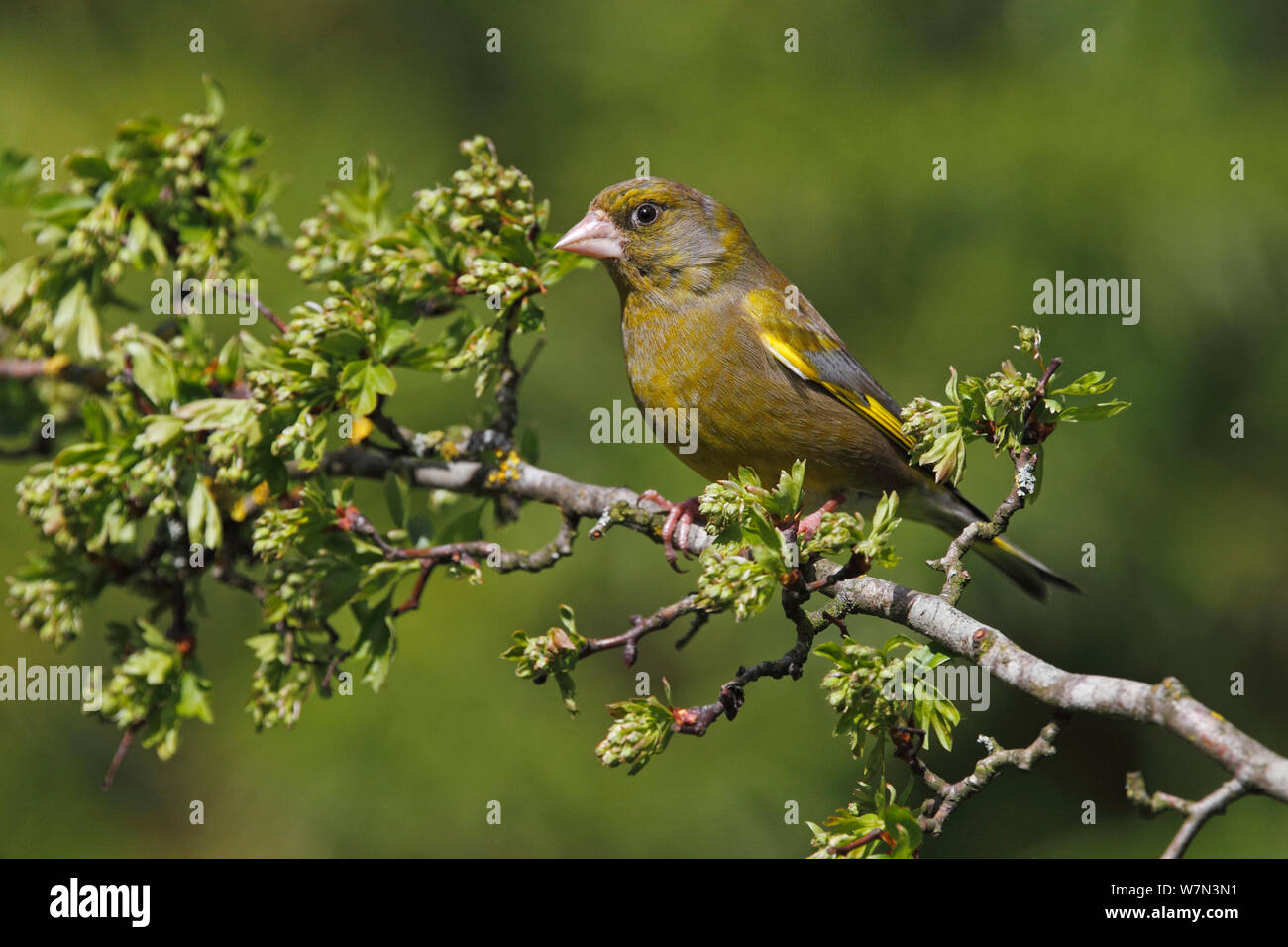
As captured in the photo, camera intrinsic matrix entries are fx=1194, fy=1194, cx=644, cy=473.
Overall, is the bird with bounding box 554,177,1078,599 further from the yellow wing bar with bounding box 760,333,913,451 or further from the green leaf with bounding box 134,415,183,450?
the green leaf with bounding box 134,415,183,450

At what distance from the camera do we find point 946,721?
91.4 inches

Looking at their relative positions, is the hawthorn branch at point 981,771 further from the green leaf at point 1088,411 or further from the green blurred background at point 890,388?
the green blurred background at point 890,388

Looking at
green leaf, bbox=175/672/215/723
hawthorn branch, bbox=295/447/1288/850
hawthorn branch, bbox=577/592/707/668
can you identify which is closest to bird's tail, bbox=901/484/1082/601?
hawthorn branch, bbox=295/447/1288/850

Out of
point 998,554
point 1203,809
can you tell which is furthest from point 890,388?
point 1203,809

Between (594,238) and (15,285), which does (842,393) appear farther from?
(15,285)

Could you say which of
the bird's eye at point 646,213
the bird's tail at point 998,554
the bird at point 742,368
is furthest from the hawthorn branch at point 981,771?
the bird's eye at point 646,213

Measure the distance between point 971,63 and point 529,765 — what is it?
15.0ft

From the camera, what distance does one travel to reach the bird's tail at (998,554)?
3.98 metres

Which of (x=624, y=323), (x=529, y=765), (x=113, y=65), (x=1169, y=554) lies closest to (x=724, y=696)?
(x=624, y=323)

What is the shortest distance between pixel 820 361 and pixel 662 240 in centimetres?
68

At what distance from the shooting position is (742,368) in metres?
3.72

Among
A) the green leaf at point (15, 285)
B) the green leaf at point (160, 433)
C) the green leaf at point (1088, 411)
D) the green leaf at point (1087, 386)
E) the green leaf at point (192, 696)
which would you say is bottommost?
the green leaf at point (192, 696)

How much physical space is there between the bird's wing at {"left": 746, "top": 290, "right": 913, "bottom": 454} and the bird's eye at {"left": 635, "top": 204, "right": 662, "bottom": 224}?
418 mm

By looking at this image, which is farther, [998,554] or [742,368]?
[998,554]
